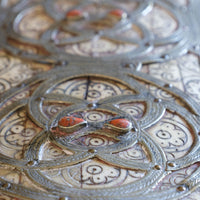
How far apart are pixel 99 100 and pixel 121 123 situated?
0.49 ft

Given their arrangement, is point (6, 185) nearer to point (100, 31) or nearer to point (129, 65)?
point (129, 65)

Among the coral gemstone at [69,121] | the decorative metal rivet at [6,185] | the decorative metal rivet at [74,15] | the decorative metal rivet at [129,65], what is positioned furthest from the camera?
the decorative metal rivet at [74,15]

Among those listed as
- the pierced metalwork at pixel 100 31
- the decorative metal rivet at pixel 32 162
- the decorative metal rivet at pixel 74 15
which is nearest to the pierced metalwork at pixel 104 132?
the decorative metal rivet at pixel 32 162

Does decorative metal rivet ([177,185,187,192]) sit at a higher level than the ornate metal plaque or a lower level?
lower

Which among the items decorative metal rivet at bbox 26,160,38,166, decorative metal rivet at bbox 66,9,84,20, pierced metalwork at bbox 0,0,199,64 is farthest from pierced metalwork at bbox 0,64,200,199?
decorative metal rivet at bbox 66,9,84,20

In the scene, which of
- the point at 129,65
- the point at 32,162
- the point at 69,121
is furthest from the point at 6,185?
the point at 129,65

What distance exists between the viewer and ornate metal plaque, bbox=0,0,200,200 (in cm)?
90

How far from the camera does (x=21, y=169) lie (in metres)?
0.92

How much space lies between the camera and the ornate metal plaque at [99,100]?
2.97 ft

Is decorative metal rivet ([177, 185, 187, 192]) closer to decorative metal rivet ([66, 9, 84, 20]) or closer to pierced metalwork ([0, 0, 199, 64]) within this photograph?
pierced metalwork ([0, 0, 199, 64])

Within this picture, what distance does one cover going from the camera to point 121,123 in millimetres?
1025

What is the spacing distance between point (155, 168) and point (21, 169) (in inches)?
12.4

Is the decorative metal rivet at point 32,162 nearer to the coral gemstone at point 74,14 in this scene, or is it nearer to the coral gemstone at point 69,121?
the coral gemstone at point 69,121

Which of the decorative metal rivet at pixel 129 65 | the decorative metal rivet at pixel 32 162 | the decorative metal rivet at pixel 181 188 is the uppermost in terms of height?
the decorative metal rivet at pixel 129 65
